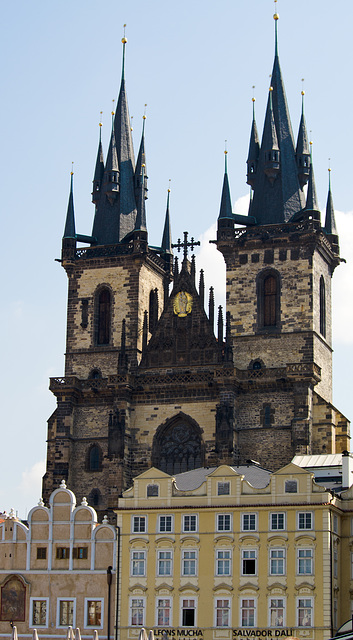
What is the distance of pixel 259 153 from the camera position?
82.4 metres

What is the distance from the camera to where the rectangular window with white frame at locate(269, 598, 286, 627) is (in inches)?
2197

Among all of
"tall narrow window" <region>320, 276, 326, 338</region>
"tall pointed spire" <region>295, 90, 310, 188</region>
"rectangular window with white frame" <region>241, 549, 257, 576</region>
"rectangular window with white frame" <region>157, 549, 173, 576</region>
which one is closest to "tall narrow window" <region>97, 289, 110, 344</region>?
"tall narrow window" <region>320, 276, 326, 338</region>

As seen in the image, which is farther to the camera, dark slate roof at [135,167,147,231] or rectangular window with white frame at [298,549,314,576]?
dark slate roof at [135,167,147,231]

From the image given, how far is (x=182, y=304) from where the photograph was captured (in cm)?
7875

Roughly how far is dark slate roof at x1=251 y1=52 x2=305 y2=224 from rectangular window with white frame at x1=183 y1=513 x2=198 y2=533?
2506 centimetres

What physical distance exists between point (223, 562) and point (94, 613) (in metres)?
5.74

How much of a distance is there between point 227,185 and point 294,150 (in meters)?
4.70

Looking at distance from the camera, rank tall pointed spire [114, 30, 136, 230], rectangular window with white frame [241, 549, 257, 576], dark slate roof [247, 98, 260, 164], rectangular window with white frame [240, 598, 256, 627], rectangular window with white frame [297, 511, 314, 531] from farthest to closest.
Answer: tall pointed spire [114, 30, 136, 230]
dark slate roof [247, 98, 260, 164]
rectangular window with white frame [241, 549, 257, 576]
rectangular window with white frame [297, 511, 314, 531]
rectangular window with white frame [240, 598, 256, 627]

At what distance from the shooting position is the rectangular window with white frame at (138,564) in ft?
192

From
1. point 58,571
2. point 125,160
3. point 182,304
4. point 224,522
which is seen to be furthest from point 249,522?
point 125,160

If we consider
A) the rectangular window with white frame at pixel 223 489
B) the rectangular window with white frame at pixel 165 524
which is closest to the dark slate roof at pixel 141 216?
Answer: the rectangular window with white frame at pixel 223 489

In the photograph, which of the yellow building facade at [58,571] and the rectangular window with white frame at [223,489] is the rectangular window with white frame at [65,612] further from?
the rectangular window with white frame at [223,489]

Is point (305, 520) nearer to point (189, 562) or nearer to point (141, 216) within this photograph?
point (189, 562)

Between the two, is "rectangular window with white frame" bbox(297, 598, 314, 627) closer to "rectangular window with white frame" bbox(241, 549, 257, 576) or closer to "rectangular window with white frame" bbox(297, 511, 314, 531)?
"rectangular window with white frame" bbox(241, 549, 257, 576)
